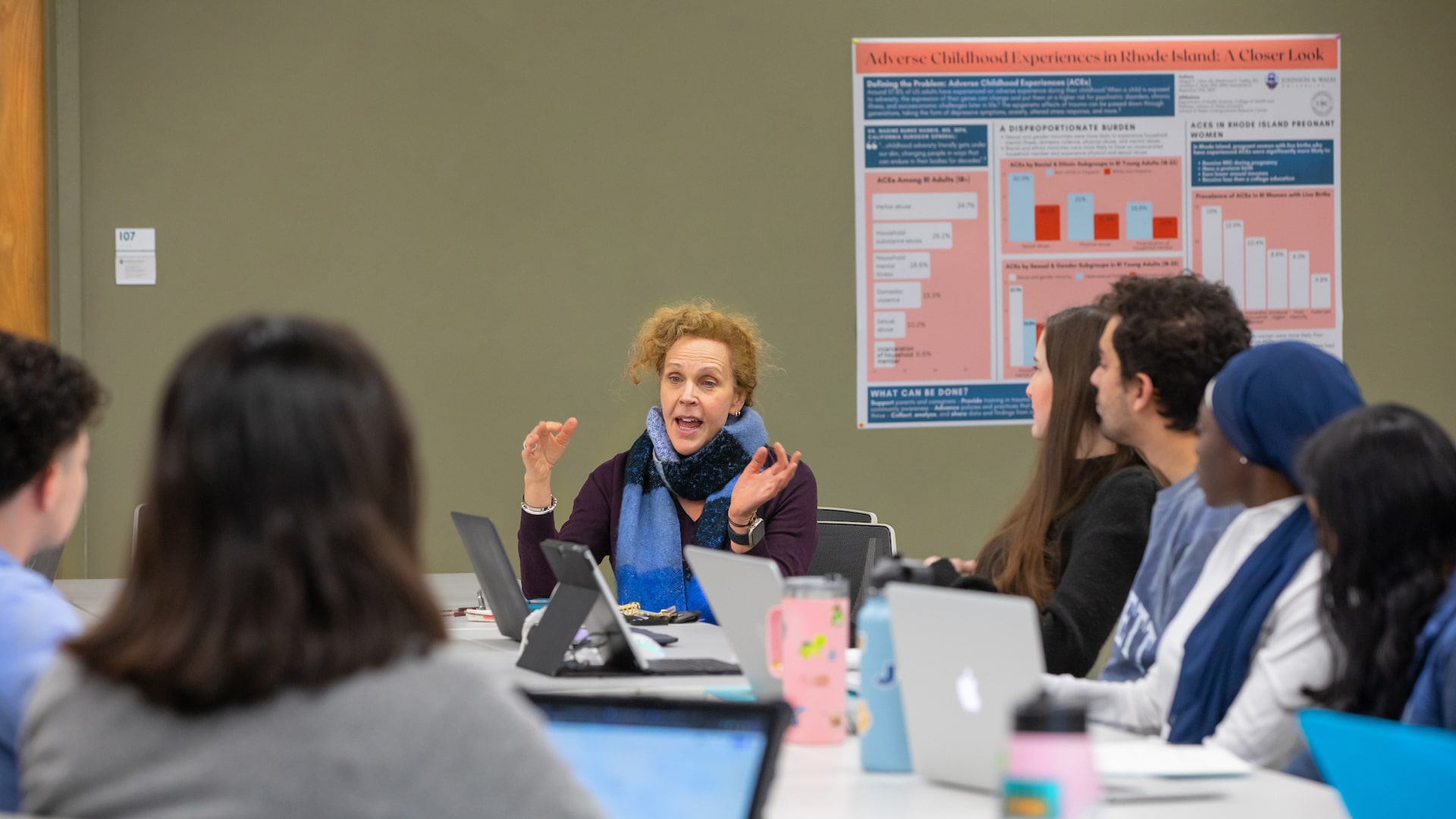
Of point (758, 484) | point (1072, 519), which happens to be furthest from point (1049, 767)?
point (758, 484)

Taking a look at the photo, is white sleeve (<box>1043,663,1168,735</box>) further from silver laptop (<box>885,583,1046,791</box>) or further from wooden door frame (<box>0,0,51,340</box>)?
wooden door frame (<box>0,0,51,340</box>)

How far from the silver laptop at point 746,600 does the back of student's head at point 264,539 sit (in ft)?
2.58

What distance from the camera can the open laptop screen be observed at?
1.12m

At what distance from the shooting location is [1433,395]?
4.34m

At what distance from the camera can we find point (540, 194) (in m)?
4.02

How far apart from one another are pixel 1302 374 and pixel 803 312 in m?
2.43

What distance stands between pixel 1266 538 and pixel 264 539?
135cm

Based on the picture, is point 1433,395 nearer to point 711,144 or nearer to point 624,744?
point 711,144

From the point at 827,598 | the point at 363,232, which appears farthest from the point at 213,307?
the point at 827,598

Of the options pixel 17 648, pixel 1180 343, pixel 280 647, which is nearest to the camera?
pixel 280 647

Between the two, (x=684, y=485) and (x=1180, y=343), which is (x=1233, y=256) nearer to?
(x=684, y=485)

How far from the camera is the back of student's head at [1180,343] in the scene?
7.29 feet

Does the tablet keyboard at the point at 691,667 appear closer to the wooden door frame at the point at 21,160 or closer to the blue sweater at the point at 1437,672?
the blue sweater at the point at 1437,672

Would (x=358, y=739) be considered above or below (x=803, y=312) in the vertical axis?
below
